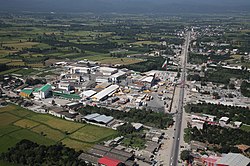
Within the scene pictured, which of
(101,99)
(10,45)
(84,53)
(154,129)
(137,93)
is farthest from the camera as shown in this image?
(10,45)

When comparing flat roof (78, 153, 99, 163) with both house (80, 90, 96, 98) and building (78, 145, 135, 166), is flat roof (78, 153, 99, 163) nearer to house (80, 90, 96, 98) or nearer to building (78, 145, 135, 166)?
building (78, 145, 135, 166)

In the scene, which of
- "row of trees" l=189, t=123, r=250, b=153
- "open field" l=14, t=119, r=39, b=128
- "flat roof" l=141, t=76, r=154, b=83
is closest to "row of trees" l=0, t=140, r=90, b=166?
"open field" l=14, t=119, r=39, b=128

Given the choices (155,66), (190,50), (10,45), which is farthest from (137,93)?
(10,45)

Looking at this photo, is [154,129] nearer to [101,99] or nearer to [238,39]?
[101,99]

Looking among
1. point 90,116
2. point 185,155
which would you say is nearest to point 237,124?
point 185,155

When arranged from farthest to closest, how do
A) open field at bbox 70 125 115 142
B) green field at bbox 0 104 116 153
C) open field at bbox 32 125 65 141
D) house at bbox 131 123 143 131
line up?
1. house at bbox 131 123 143 131
2. open field at bbox 32 125 65 141
3. open field at bbox 70 125 115 142
4. green field at bbox 0 104 116 153

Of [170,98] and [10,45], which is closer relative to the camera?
[170,98]
